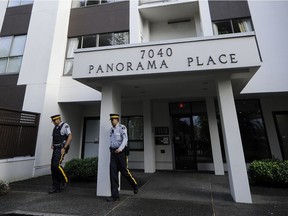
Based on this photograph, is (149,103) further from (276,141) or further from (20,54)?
(20,54)

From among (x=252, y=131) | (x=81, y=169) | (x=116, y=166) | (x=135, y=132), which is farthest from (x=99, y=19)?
(x=252, y=131)

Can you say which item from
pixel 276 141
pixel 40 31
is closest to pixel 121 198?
pixel 276 141

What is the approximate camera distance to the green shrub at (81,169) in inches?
261

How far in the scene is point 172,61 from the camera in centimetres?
466

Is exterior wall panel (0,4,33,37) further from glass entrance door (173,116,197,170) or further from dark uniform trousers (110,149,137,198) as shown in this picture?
glass entrance door (173,116,197,170)

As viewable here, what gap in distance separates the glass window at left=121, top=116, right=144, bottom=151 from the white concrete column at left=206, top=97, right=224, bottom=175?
3415 millimetres

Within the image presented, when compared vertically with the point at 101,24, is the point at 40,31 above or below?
below

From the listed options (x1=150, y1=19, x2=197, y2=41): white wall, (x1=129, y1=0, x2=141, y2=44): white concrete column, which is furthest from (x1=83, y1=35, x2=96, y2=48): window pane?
(x1=150, y1=19, x2=197, y2=41): white wall

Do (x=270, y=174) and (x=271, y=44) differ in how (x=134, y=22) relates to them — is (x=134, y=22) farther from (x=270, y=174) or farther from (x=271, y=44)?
(x=270, y=174)

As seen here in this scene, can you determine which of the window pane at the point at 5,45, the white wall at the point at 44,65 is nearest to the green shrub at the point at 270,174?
the white wall at the point at 44,65

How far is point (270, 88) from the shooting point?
24.4 ft

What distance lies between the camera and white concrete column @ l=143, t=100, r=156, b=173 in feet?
27.5

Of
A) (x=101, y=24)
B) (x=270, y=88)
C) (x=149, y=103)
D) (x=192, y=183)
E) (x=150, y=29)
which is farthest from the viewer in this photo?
(x=150, y=29)

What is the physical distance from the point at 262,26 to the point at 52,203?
10.4 meters
